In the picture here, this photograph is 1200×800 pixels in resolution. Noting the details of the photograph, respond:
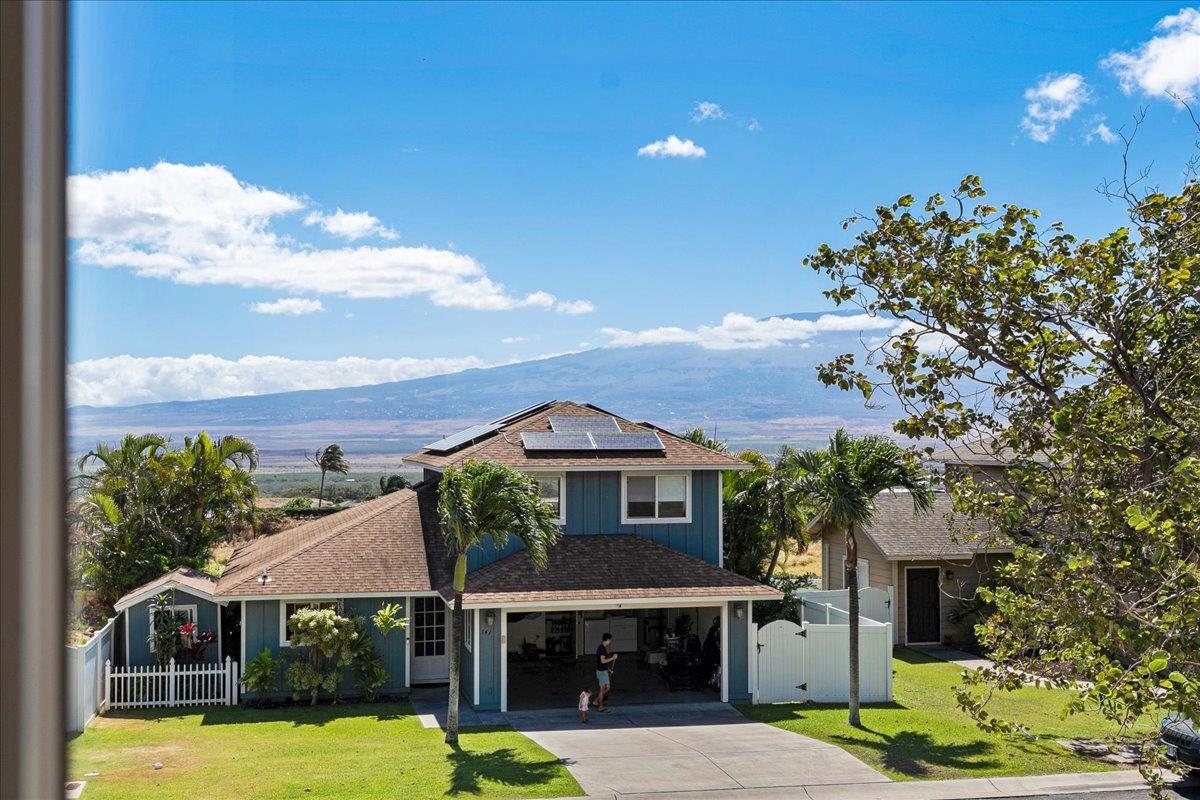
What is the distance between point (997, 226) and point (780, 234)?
5788cm

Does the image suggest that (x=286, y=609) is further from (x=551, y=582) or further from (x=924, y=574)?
(x=924, y=574)

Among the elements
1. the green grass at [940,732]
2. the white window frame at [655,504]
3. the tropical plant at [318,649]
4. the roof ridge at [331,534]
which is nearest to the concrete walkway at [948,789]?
the green grass at [940,732]

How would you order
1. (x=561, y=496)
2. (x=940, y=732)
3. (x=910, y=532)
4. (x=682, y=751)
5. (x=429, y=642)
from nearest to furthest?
(x=682, y=751) < (x=940, y=732) < (x=429, y=642) < (x=561, y=496) < (x=910, y=532)

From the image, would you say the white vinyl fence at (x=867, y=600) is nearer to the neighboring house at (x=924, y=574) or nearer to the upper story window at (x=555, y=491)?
the neighboring house at (x=924, y=574)

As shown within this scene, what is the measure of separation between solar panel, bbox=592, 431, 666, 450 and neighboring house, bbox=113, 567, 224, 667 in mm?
8556

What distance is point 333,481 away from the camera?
56.0 m

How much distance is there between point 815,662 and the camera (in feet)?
64.8

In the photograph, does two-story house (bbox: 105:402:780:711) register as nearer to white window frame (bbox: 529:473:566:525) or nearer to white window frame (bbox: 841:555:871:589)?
Result: white window frame (bbox: 529:473:566:525)

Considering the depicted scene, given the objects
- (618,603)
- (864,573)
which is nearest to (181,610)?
(618,603)

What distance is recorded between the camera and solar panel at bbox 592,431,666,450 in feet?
71.1

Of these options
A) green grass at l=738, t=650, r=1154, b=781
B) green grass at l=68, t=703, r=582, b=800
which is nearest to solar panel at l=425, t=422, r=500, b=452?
green grass at l=68, t=703, r=582, b=800

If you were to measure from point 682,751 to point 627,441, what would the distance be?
7751mm

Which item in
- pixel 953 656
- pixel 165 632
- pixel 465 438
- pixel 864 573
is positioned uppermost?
pixel 465 438

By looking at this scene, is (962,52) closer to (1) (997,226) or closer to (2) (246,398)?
(1) (997,226)
